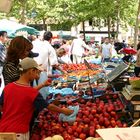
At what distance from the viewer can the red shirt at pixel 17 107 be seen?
4.26 meters

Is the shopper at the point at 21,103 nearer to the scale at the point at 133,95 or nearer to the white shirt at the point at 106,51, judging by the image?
the scale at the point at 133,95

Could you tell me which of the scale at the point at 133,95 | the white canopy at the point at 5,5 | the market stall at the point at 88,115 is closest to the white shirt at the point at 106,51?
the market stall at the point at 88,115

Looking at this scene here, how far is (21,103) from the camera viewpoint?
14.0ft

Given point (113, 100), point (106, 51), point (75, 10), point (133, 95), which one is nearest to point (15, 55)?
point (133, 95)

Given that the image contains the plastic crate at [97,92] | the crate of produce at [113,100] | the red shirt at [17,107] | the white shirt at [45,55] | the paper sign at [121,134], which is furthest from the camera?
the white shirt at [45,55]

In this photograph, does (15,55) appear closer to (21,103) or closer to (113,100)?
(21,103)

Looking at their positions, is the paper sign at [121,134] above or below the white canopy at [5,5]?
below

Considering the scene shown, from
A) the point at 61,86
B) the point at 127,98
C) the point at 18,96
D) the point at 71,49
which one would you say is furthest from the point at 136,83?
the point at 71,49

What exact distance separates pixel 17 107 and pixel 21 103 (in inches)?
2.7

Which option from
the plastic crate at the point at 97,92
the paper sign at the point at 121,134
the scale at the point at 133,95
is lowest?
the plastic crate at the point at 97,92

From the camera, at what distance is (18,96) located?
4.27 meters

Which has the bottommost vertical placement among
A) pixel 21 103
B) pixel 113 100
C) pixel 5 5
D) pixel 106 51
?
pixel 106 51

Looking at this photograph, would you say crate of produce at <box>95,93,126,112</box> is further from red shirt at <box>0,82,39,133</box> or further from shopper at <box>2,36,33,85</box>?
red shirt at <box>0,82,39,133</box>

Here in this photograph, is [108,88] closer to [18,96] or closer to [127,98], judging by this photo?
[127,98]
